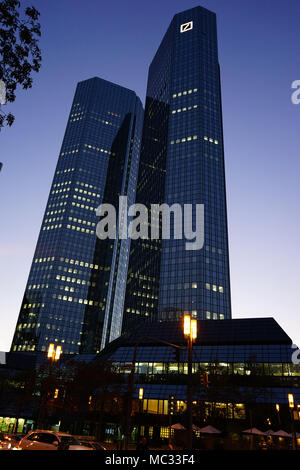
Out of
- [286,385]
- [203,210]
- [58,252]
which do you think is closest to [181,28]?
[203,210]

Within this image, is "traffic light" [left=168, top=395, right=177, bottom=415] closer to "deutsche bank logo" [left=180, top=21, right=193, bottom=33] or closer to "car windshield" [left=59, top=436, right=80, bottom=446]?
"car windshield" [left=59, top=436, right=80, bottom=446]

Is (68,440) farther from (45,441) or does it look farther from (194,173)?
(194,173)

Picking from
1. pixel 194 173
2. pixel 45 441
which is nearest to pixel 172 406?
pixel 45 441

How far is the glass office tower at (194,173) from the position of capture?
136125 millimetres

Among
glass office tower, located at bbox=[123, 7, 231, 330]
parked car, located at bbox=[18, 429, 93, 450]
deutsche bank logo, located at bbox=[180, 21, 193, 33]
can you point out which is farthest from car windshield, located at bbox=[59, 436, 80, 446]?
deutsche bank logo, located at bbox=[180, 21, 193, 33]

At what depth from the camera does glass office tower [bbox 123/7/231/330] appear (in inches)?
5359

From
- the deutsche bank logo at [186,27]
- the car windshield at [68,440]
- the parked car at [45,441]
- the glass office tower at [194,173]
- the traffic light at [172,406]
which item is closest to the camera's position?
the car windshield at [68,440]

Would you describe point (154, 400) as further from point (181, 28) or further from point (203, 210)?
point (181, 28)

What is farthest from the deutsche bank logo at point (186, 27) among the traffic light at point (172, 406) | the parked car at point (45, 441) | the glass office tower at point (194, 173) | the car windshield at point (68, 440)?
the parked car at point (45, 441)

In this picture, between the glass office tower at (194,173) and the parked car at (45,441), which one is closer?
the parked car at (45,441)

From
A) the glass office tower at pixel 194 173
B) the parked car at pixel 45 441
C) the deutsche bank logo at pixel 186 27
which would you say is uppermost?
the deutsche bank logo at pixel 186 27

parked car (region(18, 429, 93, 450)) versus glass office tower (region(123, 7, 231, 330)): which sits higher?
glass office tower (region(123, 7, 231, 330))

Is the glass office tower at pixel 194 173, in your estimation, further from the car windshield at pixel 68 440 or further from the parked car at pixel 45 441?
the parked car at pixel 45 441
